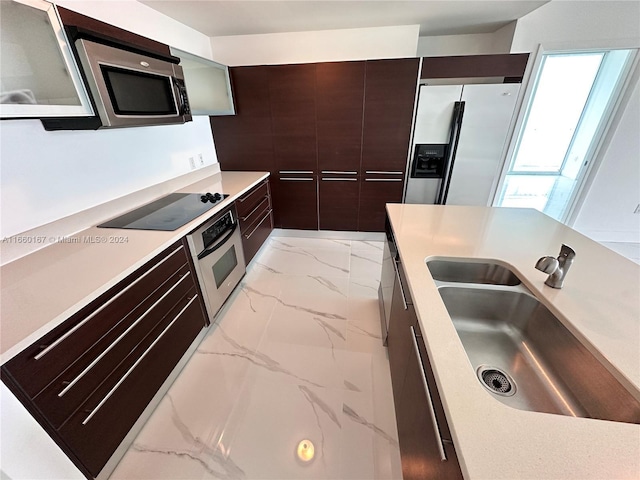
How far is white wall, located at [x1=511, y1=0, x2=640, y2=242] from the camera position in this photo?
93.5 inches

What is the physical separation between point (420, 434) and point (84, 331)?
1.24 m

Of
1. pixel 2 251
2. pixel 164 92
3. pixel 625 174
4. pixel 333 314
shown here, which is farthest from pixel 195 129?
pixel 625 174

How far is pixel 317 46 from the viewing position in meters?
2.75

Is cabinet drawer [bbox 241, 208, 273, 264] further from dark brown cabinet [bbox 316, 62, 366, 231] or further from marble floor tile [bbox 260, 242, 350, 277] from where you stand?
dark brown cabinet [bbox 316, 62, 366, 231]

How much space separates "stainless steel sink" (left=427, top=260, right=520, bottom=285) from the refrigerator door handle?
1.84m

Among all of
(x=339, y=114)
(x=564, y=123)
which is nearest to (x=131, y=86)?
(x=339, y=114)

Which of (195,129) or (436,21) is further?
(195,129)

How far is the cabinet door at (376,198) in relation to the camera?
9.48ft

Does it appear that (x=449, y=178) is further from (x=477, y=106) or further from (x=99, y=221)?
(x=99, y=221)

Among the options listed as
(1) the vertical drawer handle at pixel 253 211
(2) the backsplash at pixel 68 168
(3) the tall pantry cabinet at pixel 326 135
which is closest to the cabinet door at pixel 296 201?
(3) the tall pantry cabinet at pixel 326 135

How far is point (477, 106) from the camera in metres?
2.49

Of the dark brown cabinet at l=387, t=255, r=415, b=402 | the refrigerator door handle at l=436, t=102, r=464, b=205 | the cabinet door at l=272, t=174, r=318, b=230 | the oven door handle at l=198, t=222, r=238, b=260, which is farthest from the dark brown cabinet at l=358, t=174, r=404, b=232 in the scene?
the dark brown cabinet at l=387, t=255, r=415, b=402

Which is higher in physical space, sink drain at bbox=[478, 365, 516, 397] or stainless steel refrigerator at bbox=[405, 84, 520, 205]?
stainless steel refrigerator at bbox=[405, 84, 520, 205]

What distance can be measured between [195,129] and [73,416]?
2.43m
